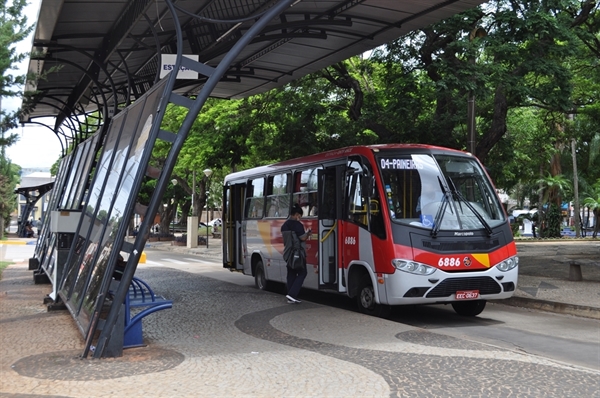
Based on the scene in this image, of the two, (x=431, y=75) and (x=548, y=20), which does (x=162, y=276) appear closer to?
(x=431, y=75)

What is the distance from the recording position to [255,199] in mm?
17859

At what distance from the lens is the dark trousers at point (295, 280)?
13672 millimetres

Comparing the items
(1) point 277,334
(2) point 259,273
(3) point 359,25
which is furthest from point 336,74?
(1) point 277,334

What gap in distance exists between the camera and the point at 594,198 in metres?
59.0

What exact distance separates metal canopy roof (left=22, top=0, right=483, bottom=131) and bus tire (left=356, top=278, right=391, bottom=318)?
4.29 m

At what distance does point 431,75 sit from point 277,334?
1115 centimetres

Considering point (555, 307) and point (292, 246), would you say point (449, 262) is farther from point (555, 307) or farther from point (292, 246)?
point (555, 307)

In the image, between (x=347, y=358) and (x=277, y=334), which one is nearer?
(x=347, y=358)

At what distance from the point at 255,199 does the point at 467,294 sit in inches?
284

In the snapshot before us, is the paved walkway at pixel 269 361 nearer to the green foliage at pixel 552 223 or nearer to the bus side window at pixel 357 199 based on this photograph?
the bus side window at pixel 357 199

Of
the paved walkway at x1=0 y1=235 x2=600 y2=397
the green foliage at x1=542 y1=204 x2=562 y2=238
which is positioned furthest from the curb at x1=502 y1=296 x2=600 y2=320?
the green foliage at x1=542 y1=204 x2=562 y2=238

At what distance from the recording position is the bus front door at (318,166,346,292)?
13.7m

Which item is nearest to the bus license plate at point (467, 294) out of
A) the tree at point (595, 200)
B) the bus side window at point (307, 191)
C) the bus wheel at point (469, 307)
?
the bus wheel at point (469, 307)

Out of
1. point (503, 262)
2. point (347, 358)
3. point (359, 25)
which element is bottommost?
point (347, 358)
